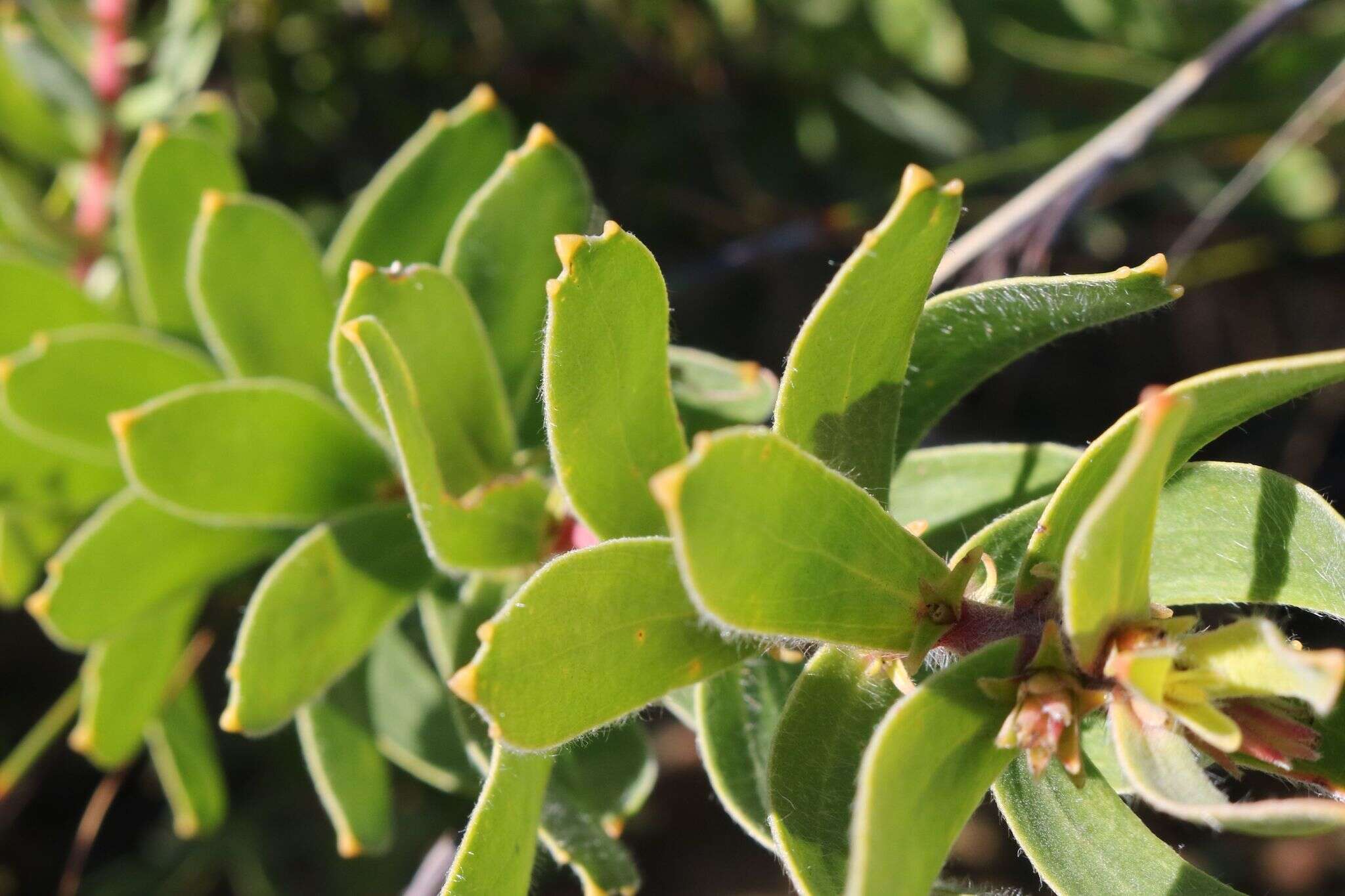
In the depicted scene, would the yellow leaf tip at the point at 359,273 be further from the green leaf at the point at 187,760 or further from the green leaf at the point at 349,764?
the green leaf at the point at 187,760

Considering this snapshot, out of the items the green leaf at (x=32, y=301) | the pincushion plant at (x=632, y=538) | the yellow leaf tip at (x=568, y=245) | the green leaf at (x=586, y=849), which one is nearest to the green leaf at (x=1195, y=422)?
the pincushion plant at (x=632, y=538)

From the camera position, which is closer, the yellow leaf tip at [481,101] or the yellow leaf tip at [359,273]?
the yellow leaf tip at [359,273]

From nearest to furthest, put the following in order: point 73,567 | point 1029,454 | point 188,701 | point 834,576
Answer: point 834,576
point 1029,454
point 73,567
point 188,701

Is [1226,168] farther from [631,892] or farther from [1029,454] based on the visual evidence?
[631,892]

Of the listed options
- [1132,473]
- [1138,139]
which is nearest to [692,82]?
[1138,139]

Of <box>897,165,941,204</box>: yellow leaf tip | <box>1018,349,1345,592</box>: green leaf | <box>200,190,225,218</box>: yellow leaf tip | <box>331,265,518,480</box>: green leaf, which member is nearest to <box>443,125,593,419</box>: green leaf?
<box>331,265,518,480</box>: green leaf

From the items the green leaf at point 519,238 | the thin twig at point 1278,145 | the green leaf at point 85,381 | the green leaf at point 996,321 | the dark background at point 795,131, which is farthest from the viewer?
the dark background at point 795,131

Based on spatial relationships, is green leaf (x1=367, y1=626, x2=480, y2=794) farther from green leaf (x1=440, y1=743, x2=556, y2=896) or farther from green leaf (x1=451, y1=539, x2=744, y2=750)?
green leaf (x1=451, y1=539, x2=744, y2=750)

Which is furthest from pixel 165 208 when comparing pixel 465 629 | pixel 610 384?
pixel 610 384
